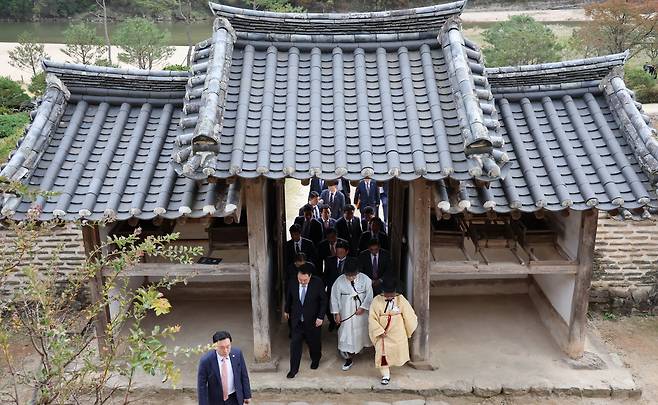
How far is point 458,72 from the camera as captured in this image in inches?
241

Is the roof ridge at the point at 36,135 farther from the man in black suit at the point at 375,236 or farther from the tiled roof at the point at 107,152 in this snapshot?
the man in black suit at the point at 375,236

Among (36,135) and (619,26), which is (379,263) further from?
(619,26)

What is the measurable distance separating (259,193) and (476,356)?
3.59m

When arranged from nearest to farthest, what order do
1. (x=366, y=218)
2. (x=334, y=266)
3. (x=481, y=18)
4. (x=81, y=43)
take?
(x=334, y=266), (x=366, y=218), (x=81, y=43), (x=481, y=18)

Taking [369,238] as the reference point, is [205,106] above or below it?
above

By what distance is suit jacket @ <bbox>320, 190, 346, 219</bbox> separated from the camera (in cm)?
1073

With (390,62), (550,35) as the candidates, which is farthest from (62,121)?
(550,35)

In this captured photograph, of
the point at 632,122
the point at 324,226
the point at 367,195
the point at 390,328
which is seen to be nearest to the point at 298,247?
the point at 324,226

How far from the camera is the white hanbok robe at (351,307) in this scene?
7.04 metres

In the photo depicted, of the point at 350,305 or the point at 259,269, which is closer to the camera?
the point at 259,269

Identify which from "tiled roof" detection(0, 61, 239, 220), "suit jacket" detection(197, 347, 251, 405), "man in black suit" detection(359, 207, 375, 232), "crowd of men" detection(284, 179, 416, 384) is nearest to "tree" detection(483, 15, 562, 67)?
"man in black suit" detection(359, 207, 375, 232)

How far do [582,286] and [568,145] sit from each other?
1.71m

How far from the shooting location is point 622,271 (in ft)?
29.8

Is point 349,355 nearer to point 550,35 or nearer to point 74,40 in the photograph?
point 550,35
